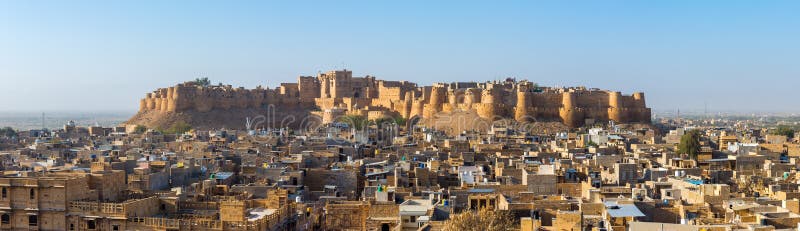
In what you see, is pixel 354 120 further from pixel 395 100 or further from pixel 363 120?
pixel 395 100

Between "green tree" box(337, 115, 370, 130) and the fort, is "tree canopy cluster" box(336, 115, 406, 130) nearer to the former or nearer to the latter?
"green tree" box(337, 115, 370, 130)

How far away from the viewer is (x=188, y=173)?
2370cm

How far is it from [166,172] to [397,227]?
8.58 m

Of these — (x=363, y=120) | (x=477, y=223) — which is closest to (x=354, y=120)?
(x=363, y=120)

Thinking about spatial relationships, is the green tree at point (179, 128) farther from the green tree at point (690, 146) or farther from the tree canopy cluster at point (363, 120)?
the green tree at point (690, 146)

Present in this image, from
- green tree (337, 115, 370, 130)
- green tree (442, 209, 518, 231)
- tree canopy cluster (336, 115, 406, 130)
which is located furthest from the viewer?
tree canopy cluster (336, 115, 406, 130)

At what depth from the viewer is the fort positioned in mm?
66625

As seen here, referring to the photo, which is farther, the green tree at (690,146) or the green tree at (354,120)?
the green tree at (354,120)

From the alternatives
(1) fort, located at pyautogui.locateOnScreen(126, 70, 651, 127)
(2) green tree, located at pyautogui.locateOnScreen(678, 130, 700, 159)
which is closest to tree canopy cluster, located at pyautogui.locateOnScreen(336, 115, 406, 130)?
(1) fort, located at pyautogui.locateOnScreen(126, 70, 651, 127)

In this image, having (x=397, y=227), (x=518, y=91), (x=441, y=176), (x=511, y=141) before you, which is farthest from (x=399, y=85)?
(x=397, y=227)

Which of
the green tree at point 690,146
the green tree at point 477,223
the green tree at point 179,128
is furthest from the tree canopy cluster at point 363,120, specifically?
the green tree at point 477,223

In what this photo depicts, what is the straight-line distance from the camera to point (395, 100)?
257ft

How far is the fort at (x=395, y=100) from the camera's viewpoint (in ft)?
219

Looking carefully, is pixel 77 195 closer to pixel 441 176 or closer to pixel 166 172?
pixel 166 172
